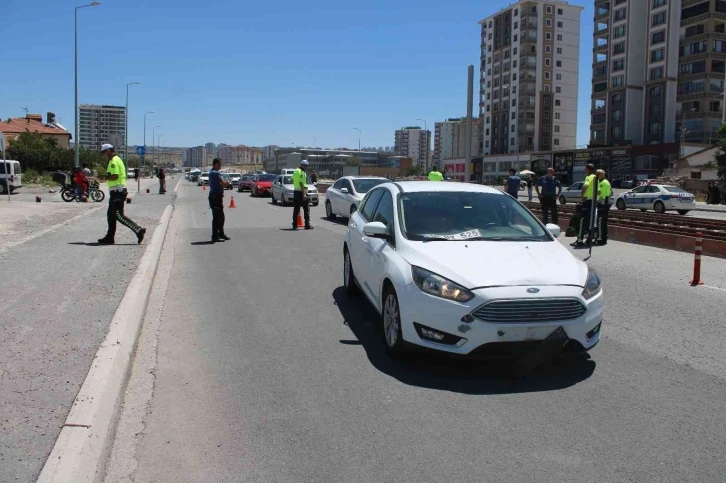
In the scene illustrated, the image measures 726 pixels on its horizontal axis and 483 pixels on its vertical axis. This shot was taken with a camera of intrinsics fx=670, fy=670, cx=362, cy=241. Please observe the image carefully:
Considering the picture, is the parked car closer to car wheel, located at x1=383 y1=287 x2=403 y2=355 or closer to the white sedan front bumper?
car wheel, located at x1=383 y1=287 x2=403 y2=355

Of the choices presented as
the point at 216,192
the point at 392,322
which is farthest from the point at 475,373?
the point at 216,192

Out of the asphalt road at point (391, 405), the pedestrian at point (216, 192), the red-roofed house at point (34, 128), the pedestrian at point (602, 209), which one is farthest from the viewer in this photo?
the red-roofed house at point (34, 128)

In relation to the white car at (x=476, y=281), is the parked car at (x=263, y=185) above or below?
above

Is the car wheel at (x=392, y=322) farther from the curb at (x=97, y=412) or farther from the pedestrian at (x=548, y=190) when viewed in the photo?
the pedestrian at (x=548, y=190)

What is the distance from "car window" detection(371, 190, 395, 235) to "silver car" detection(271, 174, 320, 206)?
68.1 ft

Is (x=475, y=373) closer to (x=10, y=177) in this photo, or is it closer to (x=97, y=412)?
(x=97, y=412)

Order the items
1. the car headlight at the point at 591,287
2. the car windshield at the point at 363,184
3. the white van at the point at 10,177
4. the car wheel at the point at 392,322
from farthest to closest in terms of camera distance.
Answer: the white van at the point at 10,177 → the car windshield at the point at 363,184 → the car wheel at the point at 392,322 → the car headlight at the point at 591,287

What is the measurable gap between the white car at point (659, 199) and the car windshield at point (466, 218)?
87.6 feet

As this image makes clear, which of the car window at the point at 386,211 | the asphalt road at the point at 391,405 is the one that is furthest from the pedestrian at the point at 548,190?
the car window at the point at 386,211

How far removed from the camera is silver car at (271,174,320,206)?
96.3ft

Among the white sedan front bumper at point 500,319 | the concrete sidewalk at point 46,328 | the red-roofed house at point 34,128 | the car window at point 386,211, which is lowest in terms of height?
the concrete sidewalk at point 46,328

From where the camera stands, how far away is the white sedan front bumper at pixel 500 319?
17.3 ft

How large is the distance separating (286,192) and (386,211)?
22.6 m

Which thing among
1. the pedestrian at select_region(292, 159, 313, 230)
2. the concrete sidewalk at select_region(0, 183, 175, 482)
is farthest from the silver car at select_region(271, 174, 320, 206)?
the concrete sidewalk at select_region(0, 183, 175, 482)
